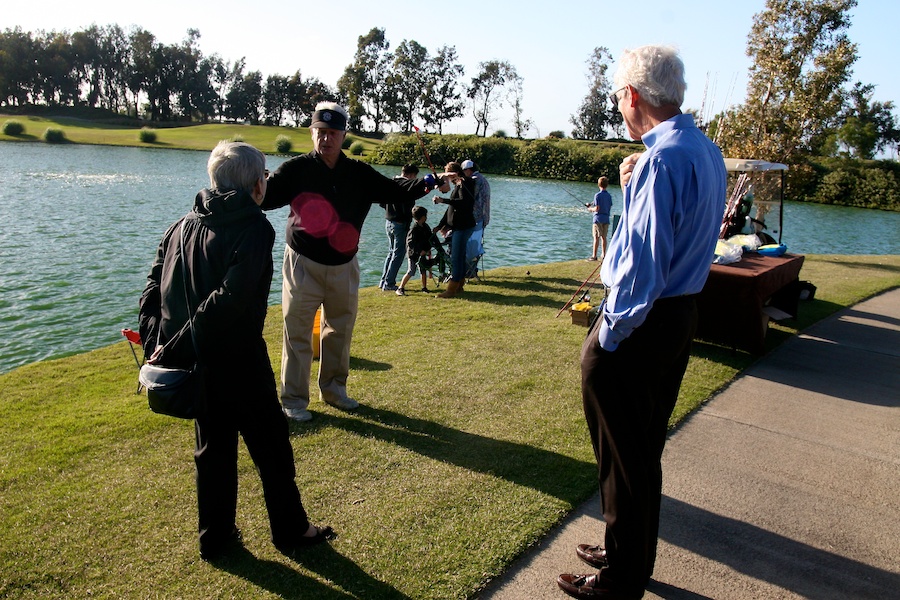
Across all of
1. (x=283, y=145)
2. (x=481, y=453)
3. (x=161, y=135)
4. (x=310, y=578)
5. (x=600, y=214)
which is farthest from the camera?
(x=161, y=135)

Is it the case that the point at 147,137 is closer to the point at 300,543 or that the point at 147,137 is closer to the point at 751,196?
the point at 751,196

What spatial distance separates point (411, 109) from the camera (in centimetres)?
9256

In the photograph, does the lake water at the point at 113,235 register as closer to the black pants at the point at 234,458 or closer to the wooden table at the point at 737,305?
the black pants at the point at 234,458

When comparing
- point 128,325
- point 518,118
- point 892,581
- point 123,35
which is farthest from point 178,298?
point 123,35

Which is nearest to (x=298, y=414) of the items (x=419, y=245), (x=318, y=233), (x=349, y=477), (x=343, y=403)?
(x=343, y=403)

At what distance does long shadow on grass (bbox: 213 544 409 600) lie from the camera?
2973 mm

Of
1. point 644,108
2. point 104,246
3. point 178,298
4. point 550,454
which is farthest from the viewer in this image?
point 104,246

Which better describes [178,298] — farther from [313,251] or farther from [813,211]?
[813,211]

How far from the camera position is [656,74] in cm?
266

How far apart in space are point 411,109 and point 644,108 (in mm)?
93511

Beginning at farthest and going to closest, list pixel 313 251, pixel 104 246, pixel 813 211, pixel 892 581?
pixel 813 211 < pixel 104 246 < pixel 313 251 < pixel 892 581

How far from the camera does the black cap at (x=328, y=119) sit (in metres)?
4.59

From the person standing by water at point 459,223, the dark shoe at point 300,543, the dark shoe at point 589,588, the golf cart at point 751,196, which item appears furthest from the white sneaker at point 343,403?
the golf cart at point 751,196

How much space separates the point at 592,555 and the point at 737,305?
4.37 m
